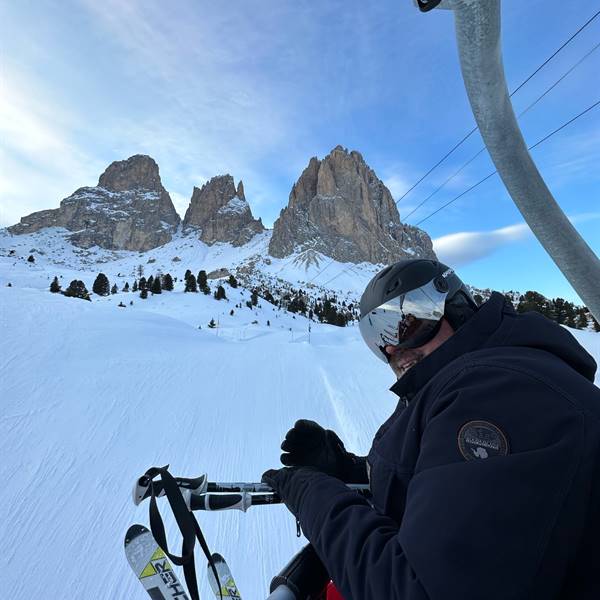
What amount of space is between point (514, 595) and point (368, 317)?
1.13m

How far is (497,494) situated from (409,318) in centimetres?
86

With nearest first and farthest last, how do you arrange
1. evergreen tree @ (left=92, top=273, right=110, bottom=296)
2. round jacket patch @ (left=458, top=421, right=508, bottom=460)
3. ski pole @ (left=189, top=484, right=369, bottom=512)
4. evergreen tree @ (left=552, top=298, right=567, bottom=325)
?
round jacket patch @ (left=458, top=421, right=508, bottom=460)
ski pole @ (left=189, top=484, right=369, bottom=512)
evergreen tree @ (left=552, top=298, right=567, bottom=325)
evergreen tree @ (left=92, top=273, right=110, bottom=296)

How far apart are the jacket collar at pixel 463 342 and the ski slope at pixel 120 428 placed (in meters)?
2.64

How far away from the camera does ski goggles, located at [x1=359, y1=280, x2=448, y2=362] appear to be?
5.18 feet

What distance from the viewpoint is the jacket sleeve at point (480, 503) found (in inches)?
32.6

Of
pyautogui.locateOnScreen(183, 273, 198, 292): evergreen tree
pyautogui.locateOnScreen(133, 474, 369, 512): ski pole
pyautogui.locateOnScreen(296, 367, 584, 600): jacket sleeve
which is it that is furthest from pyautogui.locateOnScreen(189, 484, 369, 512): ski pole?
pyautogui.locateOnScreen(183, 273, 198, 292): evergreen tree

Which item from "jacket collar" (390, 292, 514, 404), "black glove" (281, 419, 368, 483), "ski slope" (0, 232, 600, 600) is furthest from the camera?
"ski slope" (0, 232, 600, 600)

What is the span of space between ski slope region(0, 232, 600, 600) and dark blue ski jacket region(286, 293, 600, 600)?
2503 mm

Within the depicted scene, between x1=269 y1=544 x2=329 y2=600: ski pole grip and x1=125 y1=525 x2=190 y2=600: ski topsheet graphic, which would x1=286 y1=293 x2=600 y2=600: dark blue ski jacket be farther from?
x1=125 y1=525 x2=190 y2=600: ski topsheet graphic

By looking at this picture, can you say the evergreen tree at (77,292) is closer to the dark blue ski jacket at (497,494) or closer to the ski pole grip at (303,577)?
the ski pole grip at (303,577)

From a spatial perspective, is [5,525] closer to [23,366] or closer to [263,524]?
[263,524]

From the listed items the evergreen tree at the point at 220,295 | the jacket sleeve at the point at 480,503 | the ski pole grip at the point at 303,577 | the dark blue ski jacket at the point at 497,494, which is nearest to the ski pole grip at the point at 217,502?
the ski pole grip at the point at 303,577

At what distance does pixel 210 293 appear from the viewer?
48938 mm

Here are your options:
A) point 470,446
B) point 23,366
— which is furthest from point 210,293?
point 470,446
